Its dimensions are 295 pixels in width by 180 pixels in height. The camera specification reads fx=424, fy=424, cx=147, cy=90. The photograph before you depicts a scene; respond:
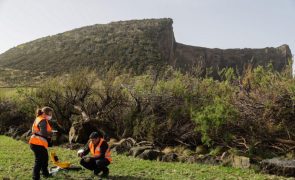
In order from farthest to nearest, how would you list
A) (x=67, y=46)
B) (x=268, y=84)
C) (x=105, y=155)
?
(x=67, y=46)
(x=268, y=84)
(x=105, y=155)

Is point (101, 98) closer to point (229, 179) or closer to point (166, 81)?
point (166, 81)

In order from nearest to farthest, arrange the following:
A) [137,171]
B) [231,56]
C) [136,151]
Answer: [137,171] → [136,151] → [231,56]

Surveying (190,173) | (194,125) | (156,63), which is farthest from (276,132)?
(156,63)

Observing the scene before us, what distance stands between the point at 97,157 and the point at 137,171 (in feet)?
6.03

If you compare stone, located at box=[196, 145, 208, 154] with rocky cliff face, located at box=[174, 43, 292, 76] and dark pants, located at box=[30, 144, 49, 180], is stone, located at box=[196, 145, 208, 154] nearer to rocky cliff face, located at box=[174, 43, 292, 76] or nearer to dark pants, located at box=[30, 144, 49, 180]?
dark pants, located at box=[30, 144, 49, 180]

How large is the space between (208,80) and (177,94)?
2.02m

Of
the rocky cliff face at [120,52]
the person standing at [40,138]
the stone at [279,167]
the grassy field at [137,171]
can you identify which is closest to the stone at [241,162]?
the grassy field at [137,171]

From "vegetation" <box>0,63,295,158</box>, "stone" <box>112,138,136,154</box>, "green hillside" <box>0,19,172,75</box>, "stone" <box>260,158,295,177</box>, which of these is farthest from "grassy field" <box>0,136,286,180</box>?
"green hillside" <box>0,19,172,75</box>

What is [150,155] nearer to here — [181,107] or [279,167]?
[279,167]

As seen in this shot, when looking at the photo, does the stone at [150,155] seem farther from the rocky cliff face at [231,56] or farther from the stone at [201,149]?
the rocky cliff face at [231,56]

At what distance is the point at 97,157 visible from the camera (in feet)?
41.7

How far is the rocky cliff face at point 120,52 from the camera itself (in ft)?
213

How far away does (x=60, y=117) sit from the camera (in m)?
26.5

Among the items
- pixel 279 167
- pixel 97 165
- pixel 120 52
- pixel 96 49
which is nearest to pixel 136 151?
pixel 97 165
